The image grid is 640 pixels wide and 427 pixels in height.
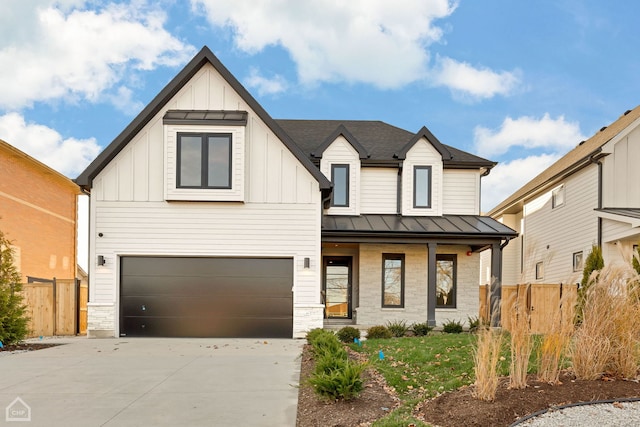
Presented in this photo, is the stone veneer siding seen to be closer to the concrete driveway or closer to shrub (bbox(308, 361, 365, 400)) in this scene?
the concrete driveway

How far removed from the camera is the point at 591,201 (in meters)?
15.8

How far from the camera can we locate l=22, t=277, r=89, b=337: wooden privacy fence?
13719 millimetres

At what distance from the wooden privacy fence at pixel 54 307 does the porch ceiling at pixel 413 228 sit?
7555 mm

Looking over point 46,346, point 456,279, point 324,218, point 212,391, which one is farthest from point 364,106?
point 212,391

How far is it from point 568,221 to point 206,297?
12.9m

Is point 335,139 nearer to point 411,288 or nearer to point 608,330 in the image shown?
point 411,288

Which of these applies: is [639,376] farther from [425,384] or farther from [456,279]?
[456,279]

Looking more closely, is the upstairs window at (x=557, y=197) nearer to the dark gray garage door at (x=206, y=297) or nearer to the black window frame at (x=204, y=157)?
the dark gray garage door at (x=206, y=297)

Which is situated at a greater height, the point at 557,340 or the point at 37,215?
the point at 37,215

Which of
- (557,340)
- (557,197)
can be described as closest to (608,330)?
(557,340)

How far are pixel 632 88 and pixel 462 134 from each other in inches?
273

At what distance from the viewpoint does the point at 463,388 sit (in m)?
5.91

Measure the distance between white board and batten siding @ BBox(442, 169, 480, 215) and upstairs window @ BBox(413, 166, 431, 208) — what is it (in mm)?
597

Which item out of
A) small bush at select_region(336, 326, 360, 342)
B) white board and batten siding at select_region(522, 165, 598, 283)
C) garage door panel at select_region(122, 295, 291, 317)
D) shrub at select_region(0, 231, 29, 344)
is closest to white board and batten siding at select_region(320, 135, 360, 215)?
garage door panel at select_region(122, 295, 291, 317)
